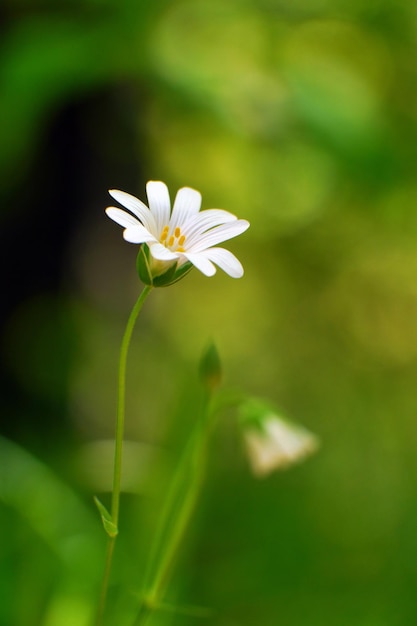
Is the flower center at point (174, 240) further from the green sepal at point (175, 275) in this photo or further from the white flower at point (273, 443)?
the white flower at point (273, 443)

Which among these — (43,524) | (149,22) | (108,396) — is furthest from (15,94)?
(108,396)

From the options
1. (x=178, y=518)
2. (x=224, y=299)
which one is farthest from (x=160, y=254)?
(x=224, y=299)

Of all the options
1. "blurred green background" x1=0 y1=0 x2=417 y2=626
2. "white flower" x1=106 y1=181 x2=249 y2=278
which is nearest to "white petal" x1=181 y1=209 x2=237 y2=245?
"white flower" x1=106 y1=181 x2=249 y2=278

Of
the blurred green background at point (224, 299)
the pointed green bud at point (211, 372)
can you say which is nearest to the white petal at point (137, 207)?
the pointed green bud at point (211, 372)

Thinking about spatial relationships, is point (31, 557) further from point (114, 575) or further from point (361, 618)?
point (361, 618)

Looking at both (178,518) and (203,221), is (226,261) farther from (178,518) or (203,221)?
(178,518)

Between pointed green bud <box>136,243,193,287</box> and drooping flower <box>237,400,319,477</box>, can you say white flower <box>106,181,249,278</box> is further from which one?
drooping flower <box>237,400,319,477</box>
